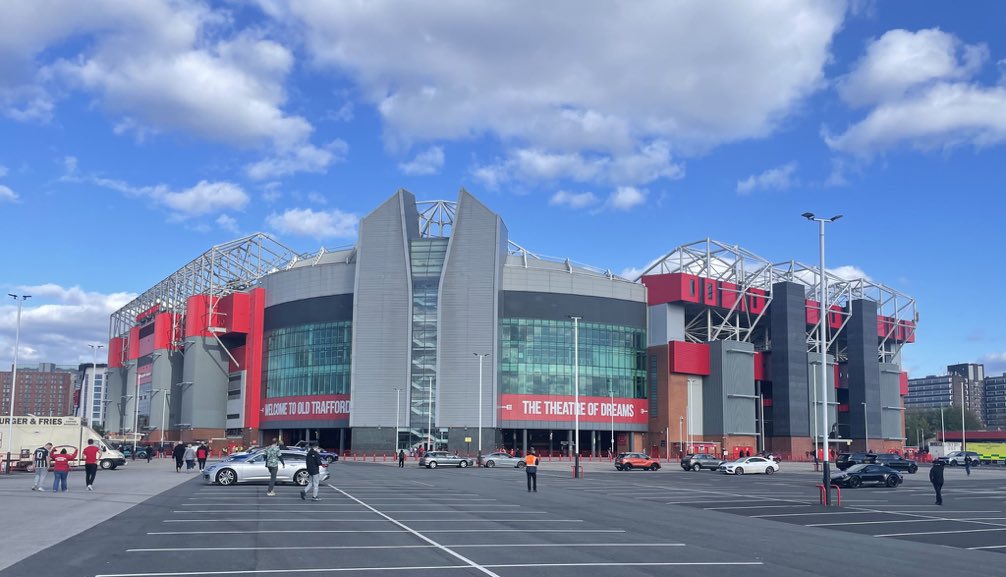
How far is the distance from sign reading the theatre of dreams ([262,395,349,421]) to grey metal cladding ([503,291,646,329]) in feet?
75.8

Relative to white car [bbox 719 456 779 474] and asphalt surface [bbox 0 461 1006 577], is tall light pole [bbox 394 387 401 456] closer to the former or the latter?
Answer: white car [bbox 719 456 779 474]

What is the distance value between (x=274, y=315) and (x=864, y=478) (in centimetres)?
8687

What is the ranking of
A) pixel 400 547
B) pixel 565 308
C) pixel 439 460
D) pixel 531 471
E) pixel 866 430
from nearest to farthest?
pixel 400 547 → pixel 531 471 → pixel 439 460 → pixel 565 308 → pixel 866 430

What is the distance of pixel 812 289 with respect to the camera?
125 m

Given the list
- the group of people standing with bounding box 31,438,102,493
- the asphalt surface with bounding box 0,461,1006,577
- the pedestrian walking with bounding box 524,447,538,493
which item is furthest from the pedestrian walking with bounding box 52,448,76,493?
the pedestrian walking with bounding box 524,447,538,493

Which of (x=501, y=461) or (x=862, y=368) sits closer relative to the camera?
(x=501, y=461)

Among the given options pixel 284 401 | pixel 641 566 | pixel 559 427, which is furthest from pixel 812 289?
pixel 641 566

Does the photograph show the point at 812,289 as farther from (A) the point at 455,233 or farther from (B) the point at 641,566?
(B) the point at 641,566

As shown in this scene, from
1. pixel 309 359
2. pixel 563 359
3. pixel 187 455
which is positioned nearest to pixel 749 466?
pixel 187 455

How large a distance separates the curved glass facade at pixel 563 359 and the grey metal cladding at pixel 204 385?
149 feet

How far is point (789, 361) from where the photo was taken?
112812 millimetres

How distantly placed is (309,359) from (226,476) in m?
75.0

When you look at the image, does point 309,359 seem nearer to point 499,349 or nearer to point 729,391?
point 499,349

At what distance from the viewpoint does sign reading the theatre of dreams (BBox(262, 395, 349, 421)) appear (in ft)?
356
